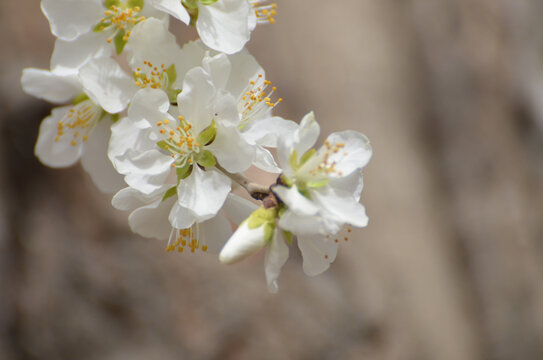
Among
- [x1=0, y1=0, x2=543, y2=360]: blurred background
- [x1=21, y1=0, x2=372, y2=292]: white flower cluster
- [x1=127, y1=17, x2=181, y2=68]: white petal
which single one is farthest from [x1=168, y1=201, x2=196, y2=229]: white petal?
[x1=0, y1=0, x2=543, y2=360]: blurred background

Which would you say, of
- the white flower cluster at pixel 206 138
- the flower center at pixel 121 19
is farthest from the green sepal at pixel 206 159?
the flower center at pixel 121 19

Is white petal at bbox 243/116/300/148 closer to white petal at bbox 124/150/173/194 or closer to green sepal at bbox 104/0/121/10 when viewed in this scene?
white petal at bbox 124/150/173/194

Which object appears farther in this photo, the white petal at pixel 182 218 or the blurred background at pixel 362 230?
the blurred background at pixel 362 230

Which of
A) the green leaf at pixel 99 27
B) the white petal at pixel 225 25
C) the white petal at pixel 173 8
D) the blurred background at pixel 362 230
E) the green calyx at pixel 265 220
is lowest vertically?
the blurred background at pixel 362 230

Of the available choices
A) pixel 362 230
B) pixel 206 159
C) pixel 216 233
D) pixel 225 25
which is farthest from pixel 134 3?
pixel 362 230

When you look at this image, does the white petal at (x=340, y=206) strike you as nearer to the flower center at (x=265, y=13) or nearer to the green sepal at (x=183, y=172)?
the green sepal at (x=183, y=172)

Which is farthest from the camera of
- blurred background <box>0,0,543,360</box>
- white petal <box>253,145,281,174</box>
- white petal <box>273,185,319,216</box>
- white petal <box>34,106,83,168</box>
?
blurred background <box>0,0,543,360</box>
